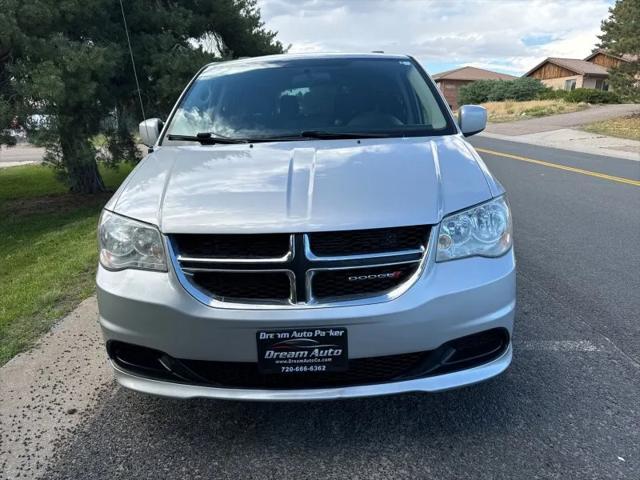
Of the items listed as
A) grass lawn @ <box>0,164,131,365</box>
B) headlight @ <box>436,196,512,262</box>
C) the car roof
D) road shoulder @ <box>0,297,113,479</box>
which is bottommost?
grass lawn @ <box>0,164,131,365</box>

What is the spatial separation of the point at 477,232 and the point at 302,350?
3.08ft

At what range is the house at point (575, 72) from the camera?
60.2 metres

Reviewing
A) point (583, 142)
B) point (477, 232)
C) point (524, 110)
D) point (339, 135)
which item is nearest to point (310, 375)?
point (477, 232)

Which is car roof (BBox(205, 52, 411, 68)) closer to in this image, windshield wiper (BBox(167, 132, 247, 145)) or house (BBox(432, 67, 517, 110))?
windshield wiper (BBox(167, 132, 247, 145))

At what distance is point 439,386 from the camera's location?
2.34 m

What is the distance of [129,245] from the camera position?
2.49 m

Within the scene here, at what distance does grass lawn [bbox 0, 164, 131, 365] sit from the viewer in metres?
4.00

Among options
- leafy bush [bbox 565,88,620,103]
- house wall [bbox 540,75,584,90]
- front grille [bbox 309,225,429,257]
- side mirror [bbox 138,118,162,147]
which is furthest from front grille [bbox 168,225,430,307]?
house wall [bbox 540,75,584,90]

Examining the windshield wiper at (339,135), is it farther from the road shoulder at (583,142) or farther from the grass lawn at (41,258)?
the road shoulder at (583,142)

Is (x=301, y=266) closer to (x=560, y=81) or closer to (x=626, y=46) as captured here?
(x=626, y=46)

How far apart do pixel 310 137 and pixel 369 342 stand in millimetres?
1475

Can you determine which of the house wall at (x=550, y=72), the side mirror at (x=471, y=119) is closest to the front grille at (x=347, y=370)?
the side mirror at (x=471, y=119)

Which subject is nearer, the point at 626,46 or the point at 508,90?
the point at 626,46

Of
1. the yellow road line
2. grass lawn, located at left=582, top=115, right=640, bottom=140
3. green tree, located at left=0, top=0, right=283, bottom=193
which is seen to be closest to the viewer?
green tree, located at left=0, top=0, right=283, bottom=193
